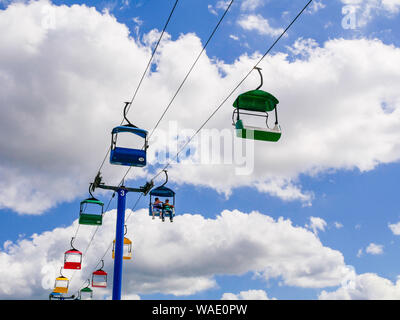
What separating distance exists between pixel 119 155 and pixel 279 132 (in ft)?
19.4

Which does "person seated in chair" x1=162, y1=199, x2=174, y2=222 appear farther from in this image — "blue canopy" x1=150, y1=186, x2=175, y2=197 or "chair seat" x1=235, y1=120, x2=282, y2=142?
"chair seat" x1=235, y1=120, x2=282, y2=142

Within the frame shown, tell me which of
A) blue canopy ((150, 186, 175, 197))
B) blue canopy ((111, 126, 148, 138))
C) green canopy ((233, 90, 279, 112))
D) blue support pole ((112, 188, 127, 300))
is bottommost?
blue support pole ((112, 188, 127, 300))

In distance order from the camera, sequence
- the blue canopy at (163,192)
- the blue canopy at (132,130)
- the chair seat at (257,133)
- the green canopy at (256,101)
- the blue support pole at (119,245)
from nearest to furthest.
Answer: the chair seat at (257,133), the green canopy at (256,101), the blue canopy at (132,130), the blue support pole at (119,245), the blue canopy at (163,192)

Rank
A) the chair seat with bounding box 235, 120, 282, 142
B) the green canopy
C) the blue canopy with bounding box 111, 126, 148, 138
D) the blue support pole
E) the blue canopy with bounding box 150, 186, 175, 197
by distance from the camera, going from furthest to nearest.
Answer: the blue canopy with bounding box 150, 186, 175, 197 → the blue support pole → the blue canopy with bounding box 111, 126, 148, 138 → the green canopy → the chair seat with bounding box 235, 120, 282, 142

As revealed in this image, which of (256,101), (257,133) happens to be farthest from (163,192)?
(257,133)

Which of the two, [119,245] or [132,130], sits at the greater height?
[132,130]

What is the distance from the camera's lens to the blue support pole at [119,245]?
1596cm

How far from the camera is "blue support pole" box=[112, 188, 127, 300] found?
15961 millimetres

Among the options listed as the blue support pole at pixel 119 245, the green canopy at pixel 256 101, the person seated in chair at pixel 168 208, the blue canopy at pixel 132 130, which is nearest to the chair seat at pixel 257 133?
the green canopy at pixel 256 101

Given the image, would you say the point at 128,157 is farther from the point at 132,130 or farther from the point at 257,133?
the point at 257,133

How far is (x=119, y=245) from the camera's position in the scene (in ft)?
54.9

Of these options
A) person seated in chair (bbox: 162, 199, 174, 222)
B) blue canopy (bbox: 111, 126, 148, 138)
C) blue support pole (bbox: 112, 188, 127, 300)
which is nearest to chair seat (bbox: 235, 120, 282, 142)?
blue canopy (bbox: 111, 126, 148, 138)

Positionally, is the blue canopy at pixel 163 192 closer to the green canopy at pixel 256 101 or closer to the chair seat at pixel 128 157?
the chair seat at pixel 128 157
